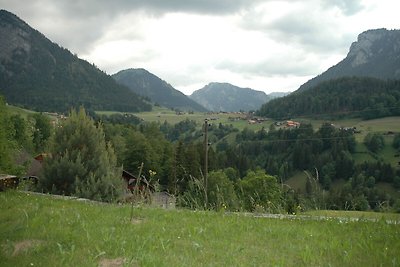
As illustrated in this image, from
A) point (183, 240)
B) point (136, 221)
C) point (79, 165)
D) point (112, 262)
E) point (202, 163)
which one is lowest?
point (202, 163)

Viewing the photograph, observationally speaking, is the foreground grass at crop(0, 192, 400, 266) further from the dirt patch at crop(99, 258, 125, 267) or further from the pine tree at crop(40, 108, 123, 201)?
the pine tree at crop(40, 108, 123, 201)

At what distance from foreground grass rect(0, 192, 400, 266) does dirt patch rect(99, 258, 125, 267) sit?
0.04 metres

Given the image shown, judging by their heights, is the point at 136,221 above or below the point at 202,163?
above

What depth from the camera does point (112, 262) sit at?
17.3 ft

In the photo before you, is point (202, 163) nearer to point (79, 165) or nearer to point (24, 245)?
point (79, 165)

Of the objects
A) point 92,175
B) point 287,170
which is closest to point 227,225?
point 92,175

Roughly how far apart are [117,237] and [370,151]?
5653 inches

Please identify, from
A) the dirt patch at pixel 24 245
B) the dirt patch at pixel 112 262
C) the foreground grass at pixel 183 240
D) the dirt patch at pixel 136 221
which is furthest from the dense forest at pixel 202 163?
the dirt patch at pixel 112 262

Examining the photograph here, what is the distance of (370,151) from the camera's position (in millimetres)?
136250

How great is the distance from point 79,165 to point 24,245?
12420 mm

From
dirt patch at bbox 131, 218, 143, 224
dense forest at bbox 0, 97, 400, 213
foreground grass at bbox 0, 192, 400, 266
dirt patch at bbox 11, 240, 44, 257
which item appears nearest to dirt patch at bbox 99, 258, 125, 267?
foreground grass at bbox 0, 192, 400, 266

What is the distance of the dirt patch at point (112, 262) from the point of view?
16.9 feet

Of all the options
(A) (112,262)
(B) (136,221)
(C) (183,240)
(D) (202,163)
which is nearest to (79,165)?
(B) (136,221)

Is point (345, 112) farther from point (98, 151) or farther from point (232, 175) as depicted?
point (98, 151)
